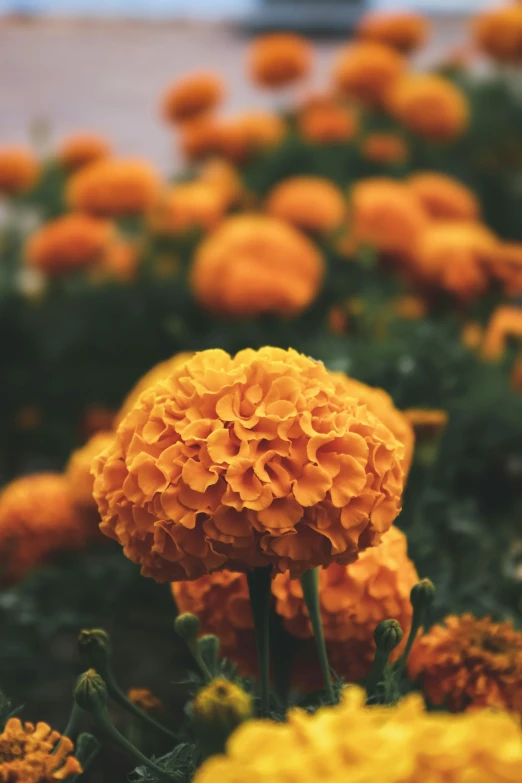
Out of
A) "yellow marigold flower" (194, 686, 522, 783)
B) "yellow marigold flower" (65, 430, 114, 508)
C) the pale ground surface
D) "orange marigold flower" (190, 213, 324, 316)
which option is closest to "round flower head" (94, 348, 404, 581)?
"yellow marigold flower" (194, 686, 522, 783)

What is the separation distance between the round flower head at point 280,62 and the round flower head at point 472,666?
2319mm

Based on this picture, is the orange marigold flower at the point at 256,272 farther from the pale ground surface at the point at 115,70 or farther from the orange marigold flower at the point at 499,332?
the pale ground surface at the point at 115,70

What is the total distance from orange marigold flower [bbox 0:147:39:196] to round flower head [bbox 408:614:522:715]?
2165 millimetres

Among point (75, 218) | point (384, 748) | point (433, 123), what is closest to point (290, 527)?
point (384, 748)

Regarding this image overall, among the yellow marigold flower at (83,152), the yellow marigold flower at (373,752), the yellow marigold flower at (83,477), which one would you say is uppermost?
the yellow marigold flower at (373,752)

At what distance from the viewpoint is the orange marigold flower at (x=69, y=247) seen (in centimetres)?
209

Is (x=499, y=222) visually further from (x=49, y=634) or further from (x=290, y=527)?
(x=290, y=527)

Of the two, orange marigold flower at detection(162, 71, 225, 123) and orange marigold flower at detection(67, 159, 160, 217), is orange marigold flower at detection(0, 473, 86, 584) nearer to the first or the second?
orange marigold flower at detection(67, 159, 160, 217)

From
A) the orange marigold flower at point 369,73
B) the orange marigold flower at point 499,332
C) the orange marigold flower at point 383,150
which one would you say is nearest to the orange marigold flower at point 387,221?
the orange marigold flower at point 499,332

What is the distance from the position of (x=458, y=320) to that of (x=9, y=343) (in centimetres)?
118

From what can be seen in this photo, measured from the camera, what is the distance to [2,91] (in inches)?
192

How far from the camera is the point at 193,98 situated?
2.71m

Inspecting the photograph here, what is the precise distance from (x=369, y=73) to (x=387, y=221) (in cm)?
85

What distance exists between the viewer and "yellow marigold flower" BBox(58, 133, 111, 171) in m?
2.72
